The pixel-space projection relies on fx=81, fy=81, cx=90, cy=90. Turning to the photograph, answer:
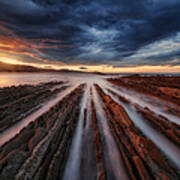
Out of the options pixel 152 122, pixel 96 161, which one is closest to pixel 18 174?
pixel 96 161

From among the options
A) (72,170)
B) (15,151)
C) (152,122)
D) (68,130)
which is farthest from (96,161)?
(152,122)

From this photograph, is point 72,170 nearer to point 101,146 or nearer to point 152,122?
point 101,146

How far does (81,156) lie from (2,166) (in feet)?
5.69

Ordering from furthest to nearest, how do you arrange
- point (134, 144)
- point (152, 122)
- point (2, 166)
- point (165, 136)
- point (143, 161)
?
point (152, 122), point (165, 136), point (134, 144), point (143, 161), point (2, 166)

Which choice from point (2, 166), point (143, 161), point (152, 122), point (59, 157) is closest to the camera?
point (2, 166)

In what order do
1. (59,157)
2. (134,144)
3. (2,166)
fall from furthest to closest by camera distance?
(134,144) < (59,157) < (2,166)

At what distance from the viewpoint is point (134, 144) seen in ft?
7.73

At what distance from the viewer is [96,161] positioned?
202 centimetres

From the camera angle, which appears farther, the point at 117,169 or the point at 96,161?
the point at 96,161

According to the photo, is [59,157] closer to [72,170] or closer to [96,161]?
[72,170]

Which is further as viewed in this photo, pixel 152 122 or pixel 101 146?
pixel 152 122

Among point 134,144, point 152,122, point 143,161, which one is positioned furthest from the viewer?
point 152,122

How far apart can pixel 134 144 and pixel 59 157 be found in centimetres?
210

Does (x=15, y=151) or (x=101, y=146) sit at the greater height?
(x=15, y=151)
